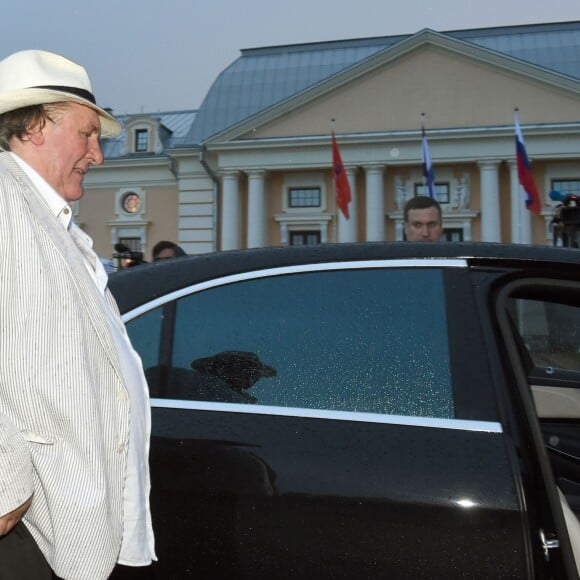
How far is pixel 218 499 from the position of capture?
70.3 inches

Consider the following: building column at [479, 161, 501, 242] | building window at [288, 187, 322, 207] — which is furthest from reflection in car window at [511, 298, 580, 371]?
building window at [288, 187, 322, 207]

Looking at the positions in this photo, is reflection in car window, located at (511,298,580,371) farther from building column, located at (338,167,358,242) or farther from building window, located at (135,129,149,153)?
building window, located at (135,129,149,153)

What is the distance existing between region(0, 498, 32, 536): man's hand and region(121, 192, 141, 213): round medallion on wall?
2841 centimetres

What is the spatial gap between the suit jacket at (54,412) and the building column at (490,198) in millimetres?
24399

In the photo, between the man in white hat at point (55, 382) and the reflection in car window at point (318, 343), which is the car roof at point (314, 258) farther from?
the man in white hat at point (55, 382)

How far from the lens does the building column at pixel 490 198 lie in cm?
2480

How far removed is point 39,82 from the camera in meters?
1.67

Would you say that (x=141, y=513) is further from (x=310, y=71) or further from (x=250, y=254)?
(x=310, y=71)

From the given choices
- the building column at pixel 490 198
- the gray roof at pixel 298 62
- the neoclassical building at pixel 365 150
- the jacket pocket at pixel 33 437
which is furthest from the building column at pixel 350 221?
the jacket pocket at pixel 33 437

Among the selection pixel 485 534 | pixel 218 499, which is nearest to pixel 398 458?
pixel 485 534

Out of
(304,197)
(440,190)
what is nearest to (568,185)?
(440,190)

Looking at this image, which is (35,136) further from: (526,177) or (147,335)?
(526,177)

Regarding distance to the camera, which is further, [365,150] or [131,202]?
[131,202]

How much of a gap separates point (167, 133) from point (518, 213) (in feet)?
50.0
